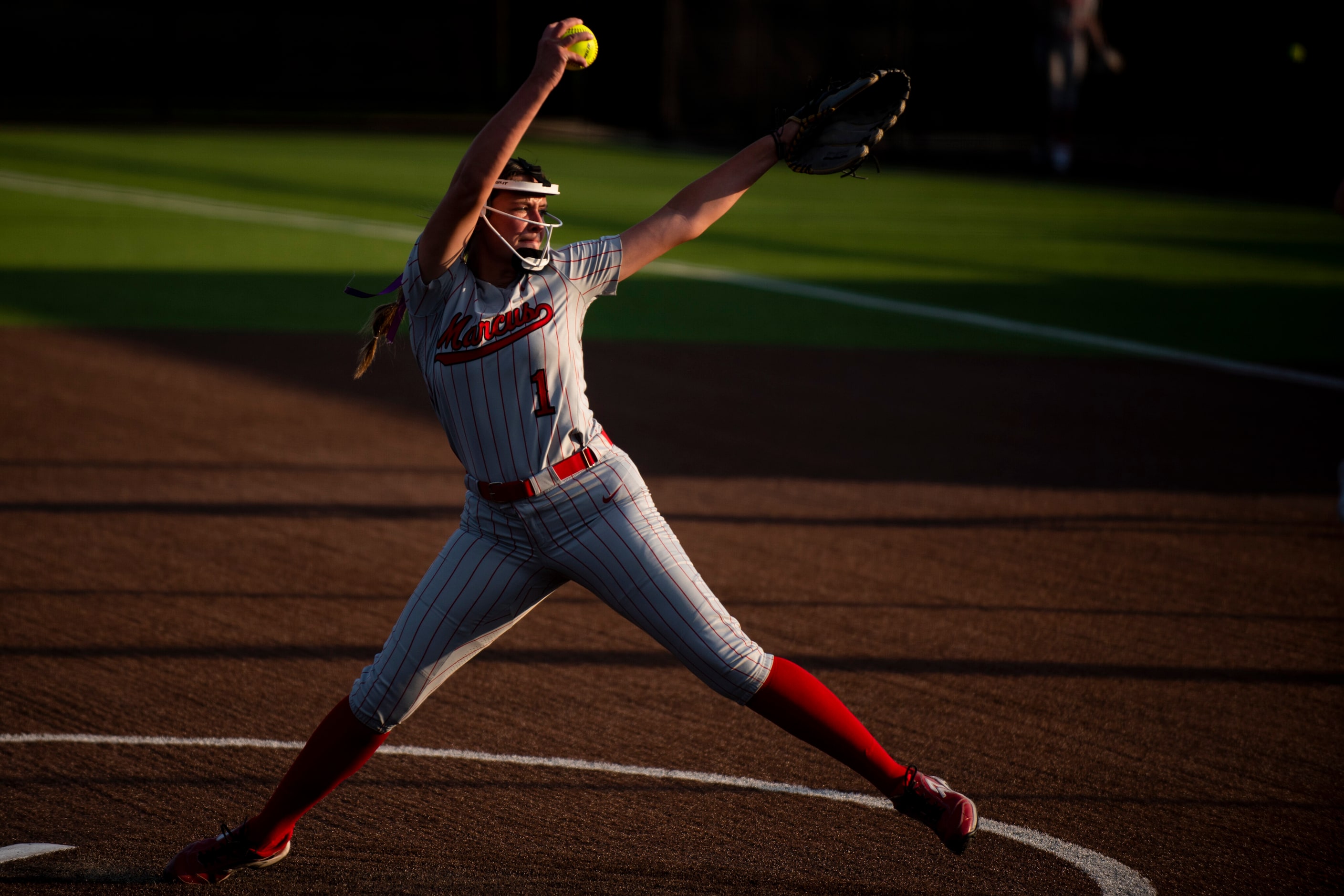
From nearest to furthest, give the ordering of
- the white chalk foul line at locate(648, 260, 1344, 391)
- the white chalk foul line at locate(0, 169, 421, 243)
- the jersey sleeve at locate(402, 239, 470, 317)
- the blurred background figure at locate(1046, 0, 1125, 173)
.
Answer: the jersey sleeve at locate(402, 239, 470, 317) < the white chalk foul line at locate(648, 260, 1344, 391) < the white chalk foul line at locate(0, 169, 421, 243) < the blurred background figure at locate(1046, 0, 1125, 173)

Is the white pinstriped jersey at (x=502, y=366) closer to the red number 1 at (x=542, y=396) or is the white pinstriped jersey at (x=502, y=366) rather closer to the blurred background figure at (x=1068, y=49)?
the red number 1 at (x=542, y=396)

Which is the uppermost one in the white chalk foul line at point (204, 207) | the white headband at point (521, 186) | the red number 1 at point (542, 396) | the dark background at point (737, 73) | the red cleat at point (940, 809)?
the white headband at point (521, 186)

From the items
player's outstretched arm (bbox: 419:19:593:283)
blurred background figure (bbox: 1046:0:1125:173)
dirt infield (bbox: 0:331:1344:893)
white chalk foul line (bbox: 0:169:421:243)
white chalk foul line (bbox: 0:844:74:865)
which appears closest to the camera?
player's outstretched arm (bbox: 419:19:593:283)

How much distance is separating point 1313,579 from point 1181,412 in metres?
3.72

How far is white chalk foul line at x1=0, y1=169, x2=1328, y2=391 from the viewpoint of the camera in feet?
40.8

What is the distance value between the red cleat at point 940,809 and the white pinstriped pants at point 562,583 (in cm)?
50

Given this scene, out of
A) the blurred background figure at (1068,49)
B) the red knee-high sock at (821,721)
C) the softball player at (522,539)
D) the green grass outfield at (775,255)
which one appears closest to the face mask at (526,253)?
the softball player at (522,539)

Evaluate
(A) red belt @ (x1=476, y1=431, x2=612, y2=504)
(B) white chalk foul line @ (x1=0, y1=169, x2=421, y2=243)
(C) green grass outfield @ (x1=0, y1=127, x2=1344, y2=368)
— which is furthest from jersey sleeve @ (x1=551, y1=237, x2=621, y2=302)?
(B) white chalk foul line @ (x1=0, y1=169, x2=421, y2=243)

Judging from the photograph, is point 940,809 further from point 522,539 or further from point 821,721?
point 522,539

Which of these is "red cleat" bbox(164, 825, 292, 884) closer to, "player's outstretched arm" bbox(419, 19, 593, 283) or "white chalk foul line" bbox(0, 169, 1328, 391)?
"player's outstretched arm" bbox(419, 19, 593, 283)

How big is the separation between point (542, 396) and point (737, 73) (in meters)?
30.2

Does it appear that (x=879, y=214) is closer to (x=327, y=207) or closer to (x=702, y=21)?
(x=327, y=207)

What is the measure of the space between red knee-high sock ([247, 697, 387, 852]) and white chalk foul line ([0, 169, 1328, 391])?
31.6ft

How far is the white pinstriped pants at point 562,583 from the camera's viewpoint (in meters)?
3.90
